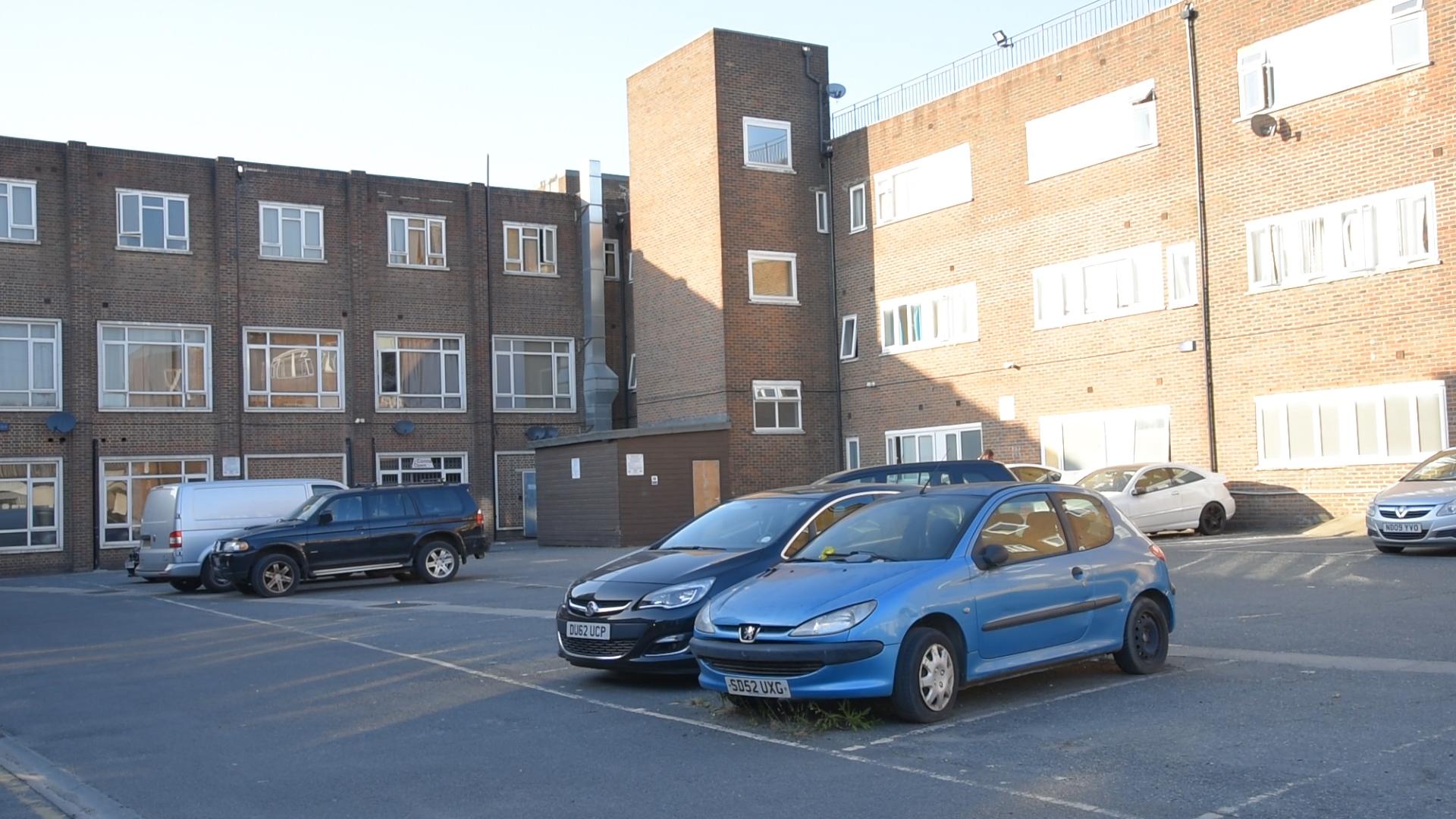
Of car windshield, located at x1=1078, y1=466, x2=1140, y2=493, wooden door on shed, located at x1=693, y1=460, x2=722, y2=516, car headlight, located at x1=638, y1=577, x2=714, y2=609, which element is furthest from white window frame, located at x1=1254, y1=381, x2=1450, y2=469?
car headlight, located at x1=638, y1=577, x2=714, y2=609

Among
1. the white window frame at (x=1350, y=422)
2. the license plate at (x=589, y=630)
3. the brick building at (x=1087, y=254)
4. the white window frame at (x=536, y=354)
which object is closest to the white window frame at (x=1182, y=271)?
the brick building at (x=1087, y=254)

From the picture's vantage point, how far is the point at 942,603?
839cm

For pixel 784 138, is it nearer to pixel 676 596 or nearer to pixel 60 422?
pixel 60 422

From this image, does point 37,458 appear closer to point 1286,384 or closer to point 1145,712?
point 1286,384

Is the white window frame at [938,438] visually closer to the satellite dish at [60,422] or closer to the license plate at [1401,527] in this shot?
the license plate at [1401,527]

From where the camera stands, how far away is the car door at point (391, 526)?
22.0 meters

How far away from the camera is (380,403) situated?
124 feet

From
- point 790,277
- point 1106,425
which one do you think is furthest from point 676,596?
point 790,277

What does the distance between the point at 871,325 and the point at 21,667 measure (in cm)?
2319

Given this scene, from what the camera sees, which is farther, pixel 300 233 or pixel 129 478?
pixel 300 233

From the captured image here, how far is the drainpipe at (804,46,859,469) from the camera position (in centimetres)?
3438

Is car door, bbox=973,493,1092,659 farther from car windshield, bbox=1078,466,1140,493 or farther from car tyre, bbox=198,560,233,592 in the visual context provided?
car tyre, bbox=198,560,233,592

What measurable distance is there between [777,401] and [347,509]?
1368cm

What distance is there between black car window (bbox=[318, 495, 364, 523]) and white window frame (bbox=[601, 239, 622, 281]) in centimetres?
2094
